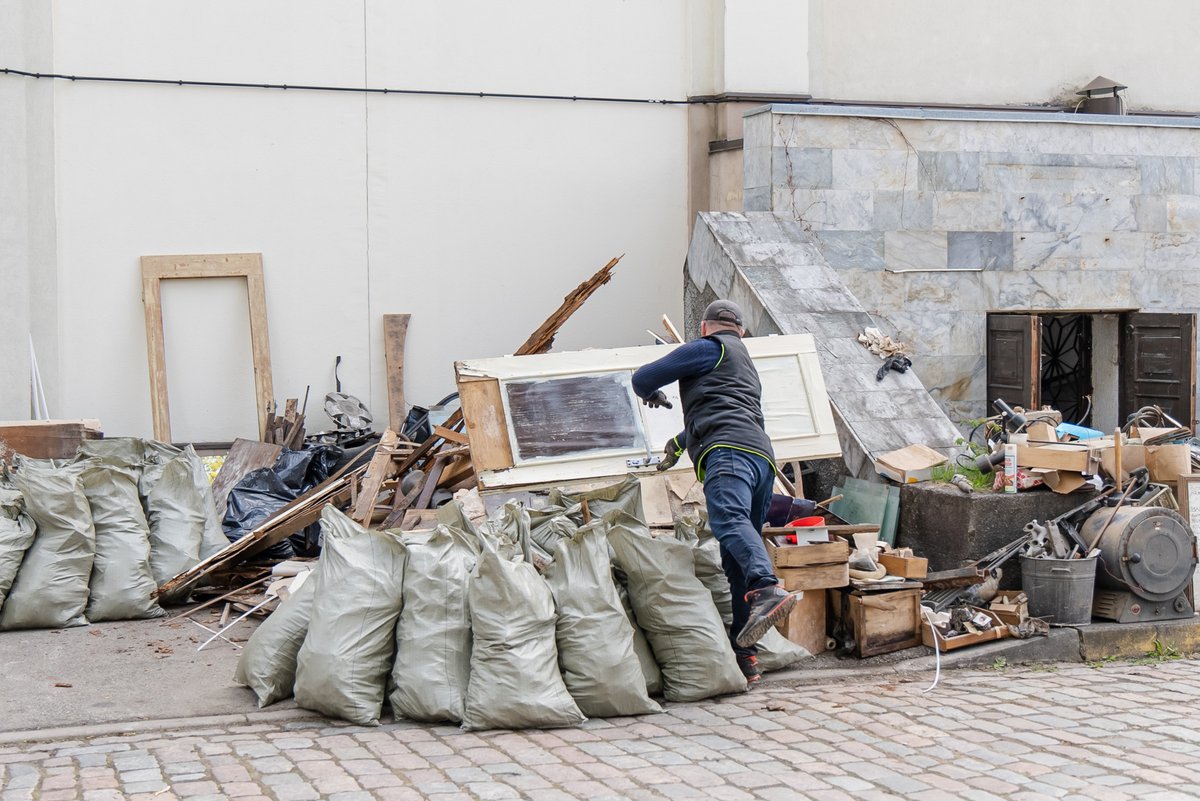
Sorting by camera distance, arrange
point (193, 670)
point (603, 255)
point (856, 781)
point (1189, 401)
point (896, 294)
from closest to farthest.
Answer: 1. point (856, 781)
2. point (193, 670)
3. point (896, 294)
4. point (1189, 401)
5. point (603, 255)

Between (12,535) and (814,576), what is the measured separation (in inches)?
174

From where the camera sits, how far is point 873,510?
7.89 m

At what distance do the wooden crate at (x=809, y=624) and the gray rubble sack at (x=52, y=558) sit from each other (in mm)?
3928

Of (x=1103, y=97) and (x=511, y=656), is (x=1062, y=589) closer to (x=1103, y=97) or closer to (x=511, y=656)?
(x=511, y=656)

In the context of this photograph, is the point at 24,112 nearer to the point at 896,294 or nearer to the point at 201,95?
the point at 201,95

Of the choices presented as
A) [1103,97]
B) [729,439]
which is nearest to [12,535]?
[729,439]

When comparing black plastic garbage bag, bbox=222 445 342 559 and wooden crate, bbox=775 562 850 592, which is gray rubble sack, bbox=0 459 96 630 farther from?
wooden crate, bbox=775 562 850 592

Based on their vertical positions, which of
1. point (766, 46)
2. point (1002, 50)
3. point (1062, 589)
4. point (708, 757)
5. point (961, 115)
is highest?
point (1002, 50)

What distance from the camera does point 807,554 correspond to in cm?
652

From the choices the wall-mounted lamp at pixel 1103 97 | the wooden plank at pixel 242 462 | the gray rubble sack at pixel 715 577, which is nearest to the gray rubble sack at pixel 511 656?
Answer: the gray rubble sack at pixel 715 577

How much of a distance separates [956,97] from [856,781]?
9754 mm

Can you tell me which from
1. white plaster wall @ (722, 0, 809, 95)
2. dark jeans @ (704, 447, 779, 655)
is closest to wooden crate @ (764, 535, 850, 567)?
dark jeans @ (704, 447, 779, 655)

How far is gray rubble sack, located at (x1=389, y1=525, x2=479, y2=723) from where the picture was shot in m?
5.36

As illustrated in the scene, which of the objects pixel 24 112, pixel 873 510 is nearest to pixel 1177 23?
pixel 873 510
